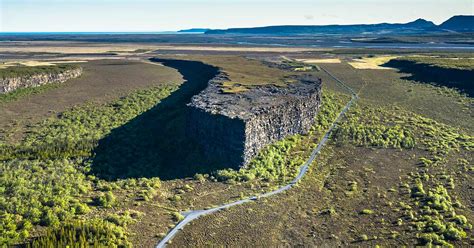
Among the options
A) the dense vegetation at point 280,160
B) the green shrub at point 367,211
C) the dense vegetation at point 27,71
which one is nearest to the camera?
the green shrub at point 367,211

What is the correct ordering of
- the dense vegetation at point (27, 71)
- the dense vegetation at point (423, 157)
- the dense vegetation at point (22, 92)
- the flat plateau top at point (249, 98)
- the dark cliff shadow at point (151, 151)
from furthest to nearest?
1. the dense vegetation at point (27, 71)
2. the dense vegetation at point (22, 92)
3. the flat plateau top at point (249, 98)
4. the dark cliff shadow at point (151, 151)
5. the dense vegetation at point (423, 157)

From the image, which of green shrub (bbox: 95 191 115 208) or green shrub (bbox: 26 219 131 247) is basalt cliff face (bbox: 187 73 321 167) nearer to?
green shrub (bbox: 95 191 115 208)

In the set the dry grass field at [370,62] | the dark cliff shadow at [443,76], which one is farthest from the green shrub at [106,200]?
the dry grass field at [370,62]

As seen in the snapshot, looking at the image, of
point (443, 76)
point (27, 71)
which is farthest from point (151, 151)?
point (443, 76)

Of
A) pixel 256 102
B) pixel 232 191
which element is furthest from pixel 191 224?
pixel 256 102

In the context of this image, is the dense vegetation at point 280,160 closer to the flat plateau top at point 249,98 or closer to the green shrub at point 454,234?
the flat plateau top at point 249,98
